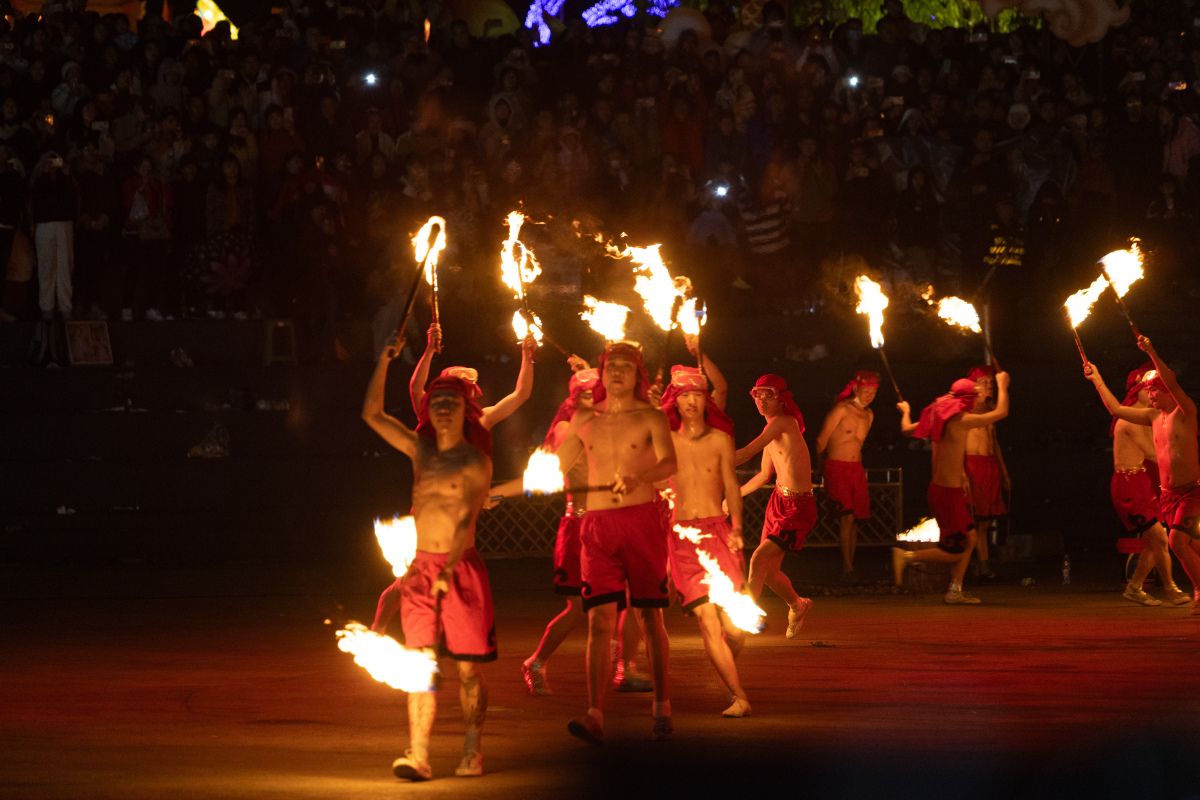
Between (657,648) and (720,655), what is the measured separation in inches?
19.9

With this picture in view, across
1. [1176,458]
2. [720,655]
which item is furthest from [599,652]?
[1176,458]

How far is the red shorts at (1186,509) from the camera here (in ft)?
47.2

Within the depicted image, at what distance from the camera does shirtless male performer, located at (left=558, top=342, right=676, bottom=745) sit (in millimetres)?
9070

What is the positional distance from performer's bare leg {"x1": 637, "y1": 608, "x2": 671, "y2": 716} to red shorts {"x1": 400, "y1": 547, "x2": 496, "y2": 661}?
3.43 ft

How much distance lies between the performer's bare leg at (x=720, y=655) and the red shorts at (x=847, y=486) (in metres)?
7.09

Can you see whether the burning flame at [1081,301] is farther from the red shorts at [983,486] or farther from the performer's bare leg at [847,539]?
the performer's bare leg at [847,539]

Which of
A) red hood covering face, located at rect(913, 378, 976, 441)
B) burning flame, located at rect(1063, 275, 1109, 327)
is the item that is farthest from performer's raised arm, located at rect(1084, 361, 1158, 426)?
red hood covering face, located at rect(913, 378, 976, 441)

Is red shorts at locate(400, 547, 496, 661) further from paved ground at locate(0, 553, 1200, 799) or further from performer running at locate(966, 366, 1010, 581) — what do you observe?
performer running at locate(966, 366, 1010, 581)

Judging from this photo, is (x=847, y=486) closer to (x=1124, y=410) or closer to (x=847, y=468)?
A: (x=847, y=468)

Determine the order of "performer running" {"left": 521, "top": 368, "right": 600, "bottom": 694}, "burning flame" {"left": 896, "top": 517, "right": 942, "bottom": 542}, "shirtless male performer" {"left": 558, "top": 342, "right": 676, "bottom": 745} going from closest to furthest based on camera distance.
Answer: "shirtless male performer" {"left": 558, "top": 342, "right": 676, "bottom": 745}, "performer running" {"left": 521, "top": 368, "right": 600, "bottom": 694}, "burning flame" {"left": 896, "top": 517, "right": 942, "bottom": 542}

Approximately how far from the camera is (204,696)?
33.5ft

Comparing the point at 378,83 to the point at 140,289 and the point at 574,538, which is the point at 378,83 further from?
the point at 574,538

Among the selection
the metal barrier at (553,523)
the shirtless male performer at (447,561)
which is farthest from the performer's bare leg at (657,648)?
the metal barrier at (553,523)

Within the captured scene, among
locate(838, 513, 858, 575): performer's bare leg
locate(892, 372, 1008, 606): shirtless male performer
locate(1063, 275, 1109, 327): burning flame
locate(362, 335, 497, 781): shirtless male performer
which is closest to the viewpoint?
locate(362, 335, 497, 781): shirtless male performer
